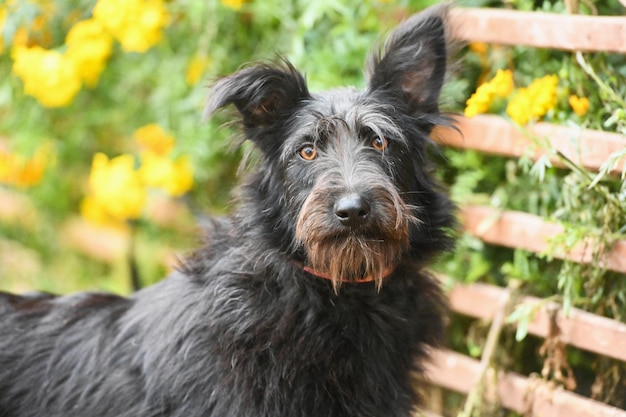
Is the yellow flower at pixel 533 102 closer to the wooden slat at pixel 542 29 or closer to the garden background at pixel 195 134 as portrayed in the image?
the garden background at pixel 195 134

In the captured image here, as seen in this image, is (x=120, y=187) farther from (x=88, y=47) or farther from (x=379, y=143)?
(x=379, y=143)

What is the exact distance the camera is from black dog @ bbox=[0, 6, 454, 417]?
9.21ft

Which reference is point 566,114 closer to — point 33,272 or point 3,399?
point 3,399

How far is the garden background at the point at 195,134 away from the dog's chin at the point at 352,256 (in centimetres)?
74

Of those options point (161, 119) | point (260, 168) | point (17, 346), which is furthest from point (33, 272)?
point (260, 168)

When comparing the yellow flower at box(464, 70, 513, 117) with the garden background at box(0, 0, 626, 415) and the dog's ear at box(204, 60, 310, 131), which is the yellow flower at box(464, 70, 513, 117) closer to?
the garden background at box(0, 0, 626, 415)

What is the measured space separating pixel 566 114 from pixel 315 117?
120cm

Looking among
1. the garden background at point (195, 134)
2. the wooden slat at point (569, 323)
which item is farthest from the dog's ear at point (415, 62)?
the wooden slat at point (569, 323)

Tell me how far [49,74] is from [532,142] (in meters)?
2.61

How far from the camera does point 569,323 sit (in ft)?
10.8

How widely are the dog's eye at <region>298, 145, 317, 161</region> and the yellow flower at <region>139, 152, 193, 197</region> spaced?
1.79m

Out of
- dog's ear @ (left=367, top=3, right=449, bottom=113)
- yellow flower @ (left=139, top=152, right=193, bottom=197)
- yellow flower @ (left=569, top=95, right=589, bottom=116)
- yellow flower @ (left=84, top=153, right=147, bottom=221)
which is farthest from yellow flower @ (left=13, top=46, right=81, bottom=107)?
yellow flower @ (left=569, top=95, right=589, bottom=116)

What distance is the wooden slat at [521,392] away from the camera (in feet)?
10.6

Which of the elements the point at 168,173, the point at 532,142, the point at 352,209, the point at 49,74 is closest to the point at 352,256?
the point at 352,209
